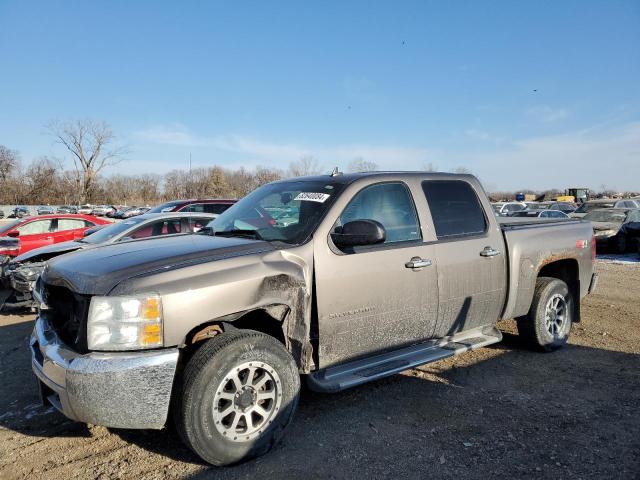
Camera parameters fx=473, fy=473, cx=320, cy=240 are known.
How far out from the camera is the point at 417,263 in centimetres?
390

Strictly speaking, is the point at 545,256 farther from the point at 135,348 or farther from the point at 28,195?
the point at 28,195

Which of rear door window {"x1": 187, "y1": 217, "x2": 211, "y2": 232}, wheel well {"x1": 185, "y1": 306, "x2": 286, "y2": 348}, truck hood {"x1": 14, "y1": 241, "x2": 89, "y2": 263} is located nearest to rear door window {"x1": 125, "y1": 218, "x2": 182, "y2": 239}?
rear door window {"x1": 187, "y1": 217, "x2": 211, "y2": 232}

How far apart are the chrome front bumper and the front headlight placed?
0.21 feet

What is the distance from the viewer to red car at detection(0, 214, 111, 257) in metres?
10.7

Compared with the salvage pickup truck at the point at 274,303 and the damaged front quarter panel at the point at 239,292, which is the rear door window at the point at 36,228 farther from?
the damaged front quarter panel at the point at 239,292

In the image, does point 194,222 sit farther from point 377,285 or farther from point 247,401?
point 247,401

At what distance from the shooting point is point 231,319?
314 cm

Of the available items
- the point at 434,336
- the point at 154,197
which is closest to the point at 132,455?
the point at 434,336

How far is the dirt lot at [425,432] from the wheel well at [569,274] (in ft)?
2.54

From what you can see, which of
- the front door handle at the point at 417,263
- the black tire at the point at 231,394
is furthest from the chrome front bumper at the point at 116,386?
the front door handle at the point at 417,263

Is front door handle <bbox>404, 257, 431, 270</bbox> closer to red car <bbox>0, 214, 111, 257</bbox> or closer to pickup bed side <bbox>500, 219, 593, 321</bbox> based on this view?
pickup bed side <bbox>500, 219, 593, 321</bbox>

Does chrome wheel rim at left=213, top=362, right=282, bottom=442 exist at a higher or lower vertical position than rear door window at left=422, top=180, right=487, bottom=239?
lower

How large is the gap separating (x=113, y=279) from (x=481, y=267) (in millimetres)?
3189

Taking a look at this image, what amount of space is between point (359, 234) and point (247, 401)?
1.39m
